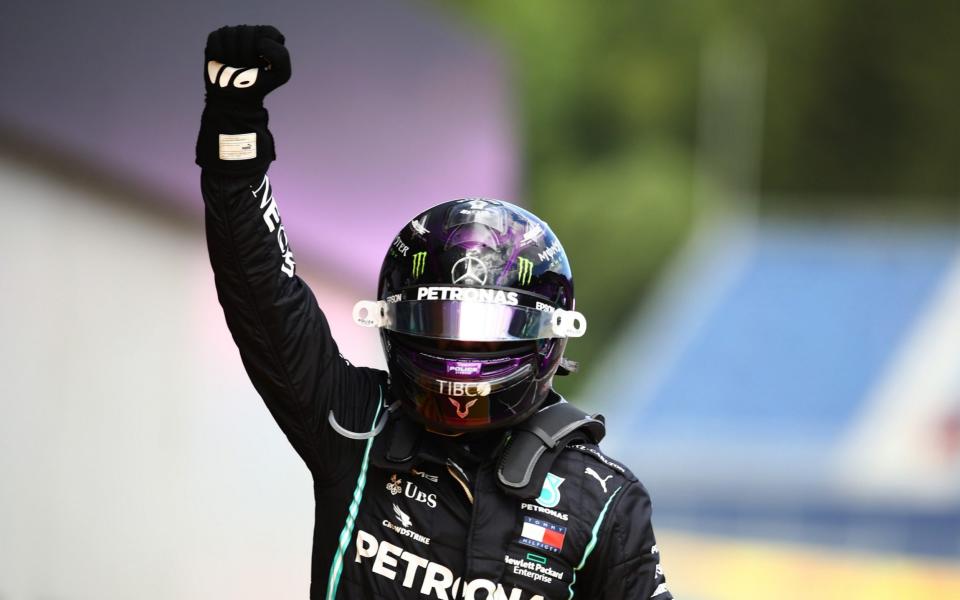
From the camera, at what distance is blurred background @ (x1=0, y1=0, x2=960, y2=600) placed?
387 cm

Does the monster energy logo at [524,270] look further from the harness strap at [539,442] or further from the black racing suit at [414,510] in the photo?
the black racing suit at [414,510]


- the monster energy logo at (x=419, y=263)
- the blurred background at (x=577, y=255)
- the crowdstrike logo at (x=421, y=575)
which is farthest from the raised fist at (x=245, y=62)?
the blurred background at (x=577, y=255)

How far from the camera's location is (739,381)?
1354cm

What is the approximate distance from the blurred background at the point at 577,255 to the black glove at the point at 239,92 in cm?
153

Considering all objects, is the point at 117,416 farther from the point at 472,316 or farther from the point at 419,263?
the point at 472,316

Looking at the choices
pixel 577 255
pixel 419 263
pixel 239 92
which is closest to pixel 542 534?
pixel 419 263

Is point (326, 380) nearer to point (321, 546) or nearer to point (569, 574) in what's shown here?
point (321, 546)

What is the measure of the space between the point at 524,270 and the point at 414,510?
0.56m

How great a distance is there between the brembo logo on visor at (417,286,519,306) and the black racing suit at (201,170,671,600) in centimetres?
23

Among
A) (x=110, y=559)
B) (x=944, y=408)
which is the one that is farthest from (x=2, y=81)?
(x=944, y=408)

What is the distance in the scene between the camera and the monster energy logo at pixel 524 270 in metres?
2.71

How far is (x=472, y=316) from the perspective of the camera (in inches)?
103

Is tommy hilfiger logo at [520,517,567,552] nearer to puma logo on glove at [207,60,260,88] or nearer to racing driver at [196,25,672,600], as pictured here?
racing driver at [196,25,672,600]

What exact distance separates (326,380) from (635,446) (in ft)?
30.8
